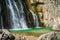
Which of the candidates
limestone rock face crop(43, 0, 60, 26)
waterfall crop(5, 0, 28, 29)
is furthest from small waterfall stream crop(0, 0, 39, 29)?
limestone rock face crop(43, 0, 60, 26)

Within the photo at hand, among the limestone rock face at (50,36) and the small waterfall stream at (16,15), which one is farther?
the small waterfall stream at (16,15)

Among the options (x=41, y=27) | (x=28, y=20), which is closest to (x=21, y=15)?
(x=28, y=20)

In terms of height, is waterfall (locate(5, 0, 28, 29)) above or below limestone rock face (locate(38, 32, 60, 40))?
above

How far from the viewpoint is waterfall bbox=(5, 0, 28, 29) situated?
3771 mm

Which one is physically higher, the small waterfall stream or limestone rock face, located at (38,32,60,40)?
the small waterfall stream

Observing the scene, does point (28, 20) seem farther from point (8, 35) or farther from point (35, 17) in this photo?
point (8, 35)

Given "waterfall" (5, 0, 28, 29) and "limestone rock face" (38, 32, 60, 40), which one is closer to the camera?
"limestone rock face" (38, 32, 60, 40)

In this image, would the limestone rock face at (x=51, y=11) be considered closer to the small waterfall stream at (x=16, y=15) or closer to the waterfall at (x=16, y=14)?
the small waterfall stream at (x=16, y=15)

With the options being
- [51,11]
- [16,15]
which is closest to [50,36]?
[51,11]

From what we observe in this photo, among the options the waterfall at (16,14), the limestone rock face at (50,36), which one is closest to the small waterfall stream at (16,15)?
the waterfall at (16,14)

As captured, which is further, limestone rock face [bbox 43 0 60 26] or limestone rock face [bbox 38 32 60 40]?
limestone rock face [bbox 43 0 60 26]

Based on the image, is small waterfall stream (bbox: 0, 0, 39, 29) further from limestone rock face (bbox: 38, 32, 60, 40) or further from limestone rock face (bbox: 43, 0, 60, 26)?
limestone rock face (bbox: 38, 32, 60, 40)

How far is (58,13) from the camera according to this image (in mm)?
3865

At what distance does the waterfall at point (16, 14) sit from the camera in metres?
3.77
